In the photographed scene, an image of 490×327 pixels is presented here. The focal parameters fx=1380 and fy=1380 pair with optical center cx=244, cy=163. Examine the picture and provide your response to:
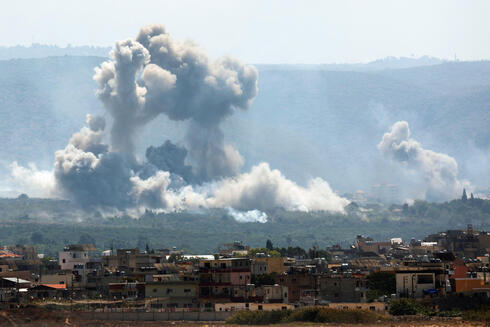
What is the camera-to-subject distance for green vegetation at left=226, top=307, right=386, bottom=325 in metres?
84.4

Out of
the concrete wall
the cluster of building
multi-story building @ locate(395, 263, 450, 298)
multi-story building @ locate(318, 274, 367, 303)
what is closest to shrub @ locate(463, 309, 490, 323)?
the cluster of building

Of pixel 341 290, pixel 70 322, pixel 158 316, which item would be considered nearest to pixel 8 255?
pixel 341 290

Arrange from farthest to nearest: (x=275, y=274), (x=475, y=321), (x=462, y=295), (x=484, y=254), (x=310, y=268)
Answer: (x=484, y=254), (x=310, y=268), (x=275, y=274), (x=462, y=295), (x=475, y=321)

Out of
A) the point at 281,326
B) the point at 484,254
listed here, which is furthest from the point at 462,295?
the point at 484,254

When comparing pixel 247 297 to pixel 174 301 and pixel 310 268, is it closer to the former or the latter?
pixel 174 301

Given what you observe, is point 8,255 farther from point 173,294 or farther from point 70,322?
point 70,322

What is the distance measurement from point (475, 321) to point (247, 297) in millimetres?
21438

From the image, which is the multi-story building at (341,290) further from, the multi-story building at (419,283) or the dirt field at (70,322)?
the dirt field at (70,322)

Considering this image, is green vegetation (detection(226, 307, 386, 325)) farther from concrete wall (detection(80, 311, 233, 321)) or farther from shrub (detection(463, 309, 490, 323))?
shrub (detection(463, 309, 490, 323))

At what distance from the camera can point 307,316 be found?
8575 cm

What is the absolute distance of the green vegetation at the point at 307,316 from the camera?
84.4 m

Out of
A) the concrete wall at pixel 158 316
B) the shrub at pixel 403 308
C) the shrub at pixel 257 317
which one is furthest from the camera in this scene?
the concrete wall at pixel 158 316

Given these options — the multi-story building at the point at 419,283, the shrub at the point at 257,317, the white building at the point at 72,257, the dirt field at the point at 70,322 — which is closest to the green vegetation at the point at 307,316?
the shrub at the point at 257,317

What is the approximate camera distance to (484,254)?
171000 mm
